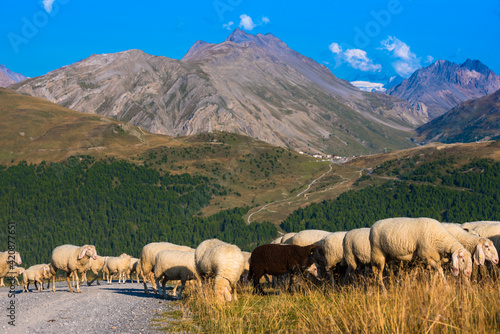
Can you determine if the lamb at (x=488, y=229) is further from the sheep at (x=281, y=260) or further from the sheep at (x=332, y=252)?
the sheep at (x=281, y=260)

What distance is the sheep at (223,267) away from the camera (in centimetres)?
2055

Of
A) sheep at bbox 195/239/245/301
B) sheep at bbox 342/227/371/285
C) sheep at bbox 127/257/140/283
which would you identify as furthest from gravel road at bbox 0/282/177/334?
sheep at bbox 127/257/140/283

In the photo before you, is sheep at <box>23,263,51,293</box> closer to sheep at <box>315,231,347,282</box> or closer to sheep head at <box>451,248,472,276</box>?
sheep at <box>315,231,347,282</box>

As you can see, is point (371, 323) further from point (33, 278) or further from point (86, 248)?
point (33, 278)

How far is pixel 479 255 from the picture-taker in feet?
57.1

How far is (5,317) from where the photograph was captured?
60.7 ft

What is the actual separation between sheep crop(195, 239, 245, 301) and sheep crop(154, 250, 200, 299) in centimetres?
332

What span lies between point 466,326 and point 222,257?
1352 cm

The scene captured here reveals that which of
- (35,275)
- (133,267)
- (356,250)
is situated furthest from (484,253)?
(35,275)

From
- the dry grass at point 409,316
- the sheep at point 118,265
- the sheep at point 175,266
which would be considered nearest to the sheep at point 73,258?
the sheep at point 175,266

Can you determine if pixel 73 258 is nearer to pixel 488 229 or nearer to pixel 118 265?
pixel 118 265

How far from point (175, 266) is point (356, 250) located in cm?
1082

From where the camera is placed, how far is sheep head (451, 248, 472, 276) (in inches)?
650

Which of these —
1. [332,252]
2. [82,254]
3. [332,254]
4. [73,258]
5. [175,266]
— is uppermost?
[82,254]
